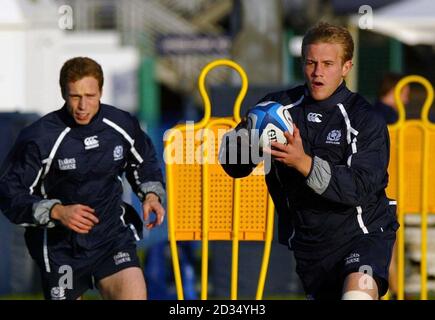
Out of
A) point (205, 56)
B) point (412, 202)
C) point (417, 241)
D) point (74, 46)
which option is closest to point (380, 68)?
point (205, 56)

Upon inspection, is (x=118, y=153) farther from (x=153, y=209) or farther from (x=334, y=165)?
(x=334, y=165)

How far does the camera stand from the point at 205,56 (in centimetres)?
2686

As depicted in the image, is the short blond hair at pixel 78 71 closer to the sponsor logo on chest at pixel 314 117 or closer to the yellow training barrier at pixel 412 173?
the sponsor logo on chest at pixel 314 117

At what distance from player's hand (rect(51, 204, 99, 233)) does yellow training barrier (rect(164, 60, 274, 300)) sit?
5.11 ft

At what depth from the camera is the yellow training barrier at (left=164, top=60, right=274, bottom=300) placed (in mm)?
8867

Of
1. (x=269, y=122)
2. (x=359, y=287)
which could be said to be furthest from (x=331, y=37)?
(x=359, y=287)

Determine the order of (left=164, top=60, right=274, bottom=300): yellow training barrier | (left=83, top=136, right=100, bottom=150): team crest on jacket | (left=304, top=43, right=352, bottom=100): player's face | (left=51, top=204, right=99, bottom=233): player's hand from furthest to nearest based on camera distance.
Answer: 1. (left=164, top=60, right=274, bottom=300): yellow training barrier
2. (left=83, top=136, right=100, bottom=150): team crest on jacket
3. (left=51, top=204, right=99, bottom=233): player's hand
4. (left=304, top=43, right=352, bottom=100): player's face

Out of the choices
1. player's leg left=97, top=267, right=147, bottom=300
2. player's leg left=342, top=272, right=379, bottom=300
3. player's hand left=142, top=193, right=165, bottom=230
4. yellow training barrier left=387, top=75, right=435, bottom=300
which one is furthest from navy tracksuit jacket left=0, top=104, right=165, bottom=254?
yellow training barrier left=387, top=75, right=435, bottom=300

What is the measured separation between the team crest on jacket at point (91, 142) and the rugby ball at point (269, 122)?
1.46 meters

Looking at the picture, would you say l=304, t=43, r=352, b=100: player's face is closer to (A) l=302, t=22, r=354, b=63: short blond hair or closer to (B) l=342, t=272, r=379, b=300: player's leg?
(A) l=302, t=22, r=354, b=63: short blond hair

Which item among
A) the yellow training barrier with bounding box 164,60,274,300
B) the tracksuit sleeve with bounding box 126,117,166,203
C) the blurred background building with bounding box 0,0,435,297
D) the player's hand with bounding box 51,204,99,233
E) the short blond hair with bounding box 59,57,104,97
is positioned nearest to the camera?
the player's hand with bounding box 51,204,99,233

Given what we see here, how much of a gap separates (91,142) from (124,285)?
863 millimetres

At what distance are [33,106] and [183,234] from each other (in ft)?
45.3

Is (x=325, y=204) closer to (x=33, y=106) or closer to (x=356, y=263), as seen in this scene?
(x=356, y=263)
